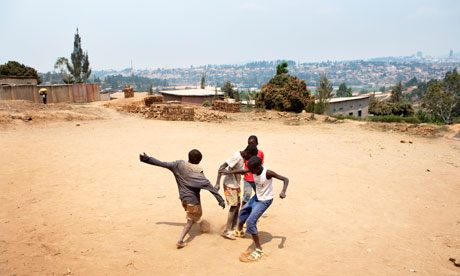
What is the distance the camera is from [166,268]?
14.3ft

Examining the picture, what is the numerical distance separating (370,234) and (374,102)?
154 ft

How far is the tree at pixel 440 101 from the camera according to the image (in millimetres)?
36625

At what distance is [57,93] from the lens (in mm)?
25484

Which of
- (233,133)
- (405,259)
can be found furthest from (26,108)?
(405,259)

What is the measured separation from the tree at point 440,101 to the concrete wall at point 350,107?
8231mm

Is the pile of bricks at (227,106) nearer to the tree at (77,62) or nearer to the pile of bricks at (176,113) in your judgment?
the pile of bricks at (176,113)

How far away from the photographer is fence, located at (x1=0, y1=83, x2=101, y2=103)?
2203cm

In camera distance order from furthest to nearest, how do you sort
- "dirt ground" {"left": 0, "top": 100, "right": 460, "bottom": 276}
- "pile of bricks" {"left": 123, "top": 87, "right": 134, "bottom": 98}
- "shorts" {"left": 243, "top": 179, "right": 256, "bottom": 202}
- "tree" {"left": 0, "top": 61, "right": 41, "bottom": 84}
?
"tree" {"left": 0, "top": 61, "right": 41, "bottom": 84}
"pile of bricks" {"left": 123, "top": 87, "right": 134, "bottom": 98}
"shorts" {"left": 243, "top": 179, "right": 256, "bottom": 202}
"dirt ground" {"left": 0, "top": 100, "right": 460, "bottom": 276}

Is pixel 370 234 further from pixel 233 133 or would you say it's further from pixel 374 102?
pixel 374 102

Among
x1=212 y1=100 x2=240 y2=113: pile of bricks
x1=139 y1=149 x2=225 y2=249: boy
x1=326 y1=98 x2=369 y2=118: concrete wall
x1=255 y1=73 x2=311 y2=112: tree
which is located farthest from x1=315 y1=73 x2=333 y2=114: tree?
x1=139 y1=149 x2=225 y2=249: boy

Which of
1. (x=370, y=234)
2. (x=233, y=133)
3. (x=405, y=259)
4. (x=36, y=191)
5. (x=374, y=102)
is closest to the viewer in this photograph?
(x=405, y=259)

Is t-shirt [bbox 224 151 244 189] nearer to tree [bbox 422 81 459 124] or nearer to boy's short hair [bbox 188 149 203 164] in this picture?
boy's short hair [bbox 188 149 203 164]

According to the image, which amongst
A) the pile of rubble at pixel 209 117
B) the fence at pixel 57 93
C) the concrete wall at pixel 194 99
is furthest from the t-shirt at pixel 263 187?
the concrete wall at pixel 194 99

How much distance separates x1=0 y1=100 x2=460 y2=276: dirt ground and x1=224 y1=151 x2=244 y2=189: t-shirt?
899 mm
